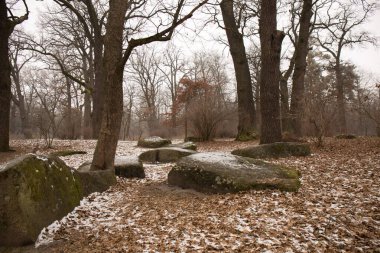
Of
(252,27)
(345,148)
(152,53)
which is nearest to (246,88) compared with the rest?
(252,27)

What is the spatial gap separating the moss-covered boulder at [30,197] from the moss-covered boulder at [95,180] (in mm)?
778

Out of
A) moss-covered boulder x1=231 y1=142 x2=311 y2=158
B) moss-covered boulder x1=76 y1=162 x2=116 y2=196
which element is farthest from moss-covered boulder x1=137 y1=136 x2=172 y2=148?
moss-covered boulder x1=76 y1=162 x2=116 y2=196

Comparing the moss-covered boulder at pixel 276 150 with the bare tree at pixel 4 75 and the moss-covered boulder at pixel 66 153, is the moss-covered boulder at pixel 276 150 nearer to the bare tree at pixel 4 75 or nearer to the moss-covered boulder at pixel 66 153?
the moss-covered boulder at pixel 66 153

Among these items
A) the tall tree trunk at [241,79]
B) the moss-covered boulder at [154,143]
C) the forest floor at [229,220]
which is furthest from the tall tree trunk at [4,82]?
the tall tree trunk at [241,79]

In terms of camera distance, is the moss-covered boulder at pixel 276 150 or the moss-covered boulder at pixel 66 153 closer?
the moss-covered boulder at pixel 276 150

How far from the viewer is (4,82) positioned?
1154 cm

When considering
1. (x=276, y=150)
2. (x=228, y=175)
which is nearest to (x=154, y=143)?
(x=276, y=150)

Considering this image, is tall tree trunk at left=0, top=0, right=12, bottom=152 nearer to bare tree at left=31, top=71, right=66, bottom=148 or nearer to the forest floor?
bare tree at left=31, top=71, right=66, bottom=148

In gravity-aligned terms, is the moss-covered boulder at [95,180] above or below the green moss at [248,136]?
below

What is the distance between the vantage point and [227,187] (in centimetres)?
585

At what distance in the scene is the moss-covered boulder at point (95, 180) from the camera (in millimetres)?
6004

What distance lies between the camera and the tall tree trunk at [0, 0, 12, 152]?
1146cm

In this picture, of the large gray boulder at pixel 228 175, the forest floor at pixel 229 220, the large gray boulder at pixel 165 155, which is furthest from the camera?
the large gray boulder at pixel 165 155

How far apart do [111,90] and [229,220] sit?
390cm
